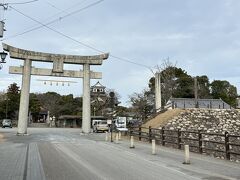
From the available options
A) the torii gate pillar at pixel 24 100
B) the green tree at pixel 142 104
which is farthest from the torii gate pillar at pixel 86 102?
the green tree at pixel 142 104

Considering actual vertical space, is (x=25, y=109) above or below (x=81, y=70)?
below

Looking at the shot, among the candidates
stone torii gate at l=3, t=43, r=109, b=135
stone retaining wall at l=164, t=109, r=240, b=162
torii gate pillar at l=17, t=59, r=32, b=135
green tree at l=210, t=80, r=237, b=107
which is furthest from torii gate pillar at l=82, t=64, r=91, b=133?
green tree at l=210, t=80, r=237, b=107

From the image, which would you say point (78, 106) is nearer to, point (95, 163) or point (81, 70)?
point (81, 70)

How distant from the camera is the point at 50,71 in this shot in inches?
1725

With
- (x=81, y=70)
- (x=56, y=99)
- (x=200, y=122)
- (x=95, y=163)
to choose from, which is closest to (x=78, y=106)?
(x=56, y=99)

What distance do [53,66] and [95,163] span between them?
30420 mm

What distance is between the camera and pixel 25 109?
1626 inches

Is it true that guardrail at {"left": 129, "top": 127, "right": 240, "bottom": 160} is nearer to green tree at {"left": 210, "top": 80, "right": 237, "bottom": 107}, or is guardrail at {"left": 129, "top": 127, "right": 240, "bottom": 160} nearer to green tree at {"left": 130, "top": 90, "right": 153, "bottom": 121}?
green tree at {"left": 130, "top": 90, "right": 153, "bottom": 121}

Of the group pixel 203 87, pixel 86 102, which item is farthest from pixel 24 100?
pixel 203 87

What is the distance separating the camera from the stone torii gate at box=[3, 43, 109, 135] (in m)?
41.2

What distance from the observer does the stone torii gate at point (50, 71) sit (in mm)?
41219

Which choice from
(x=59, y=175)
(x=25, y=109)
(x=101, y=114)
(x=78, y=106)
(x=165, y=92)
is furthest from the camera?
(x=78, y=106)

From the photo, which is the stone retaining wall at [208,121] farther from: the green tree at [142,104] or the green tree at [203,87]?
the green tree at [203,87]

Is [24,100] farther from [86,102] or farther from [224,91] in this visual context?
[224,91]
